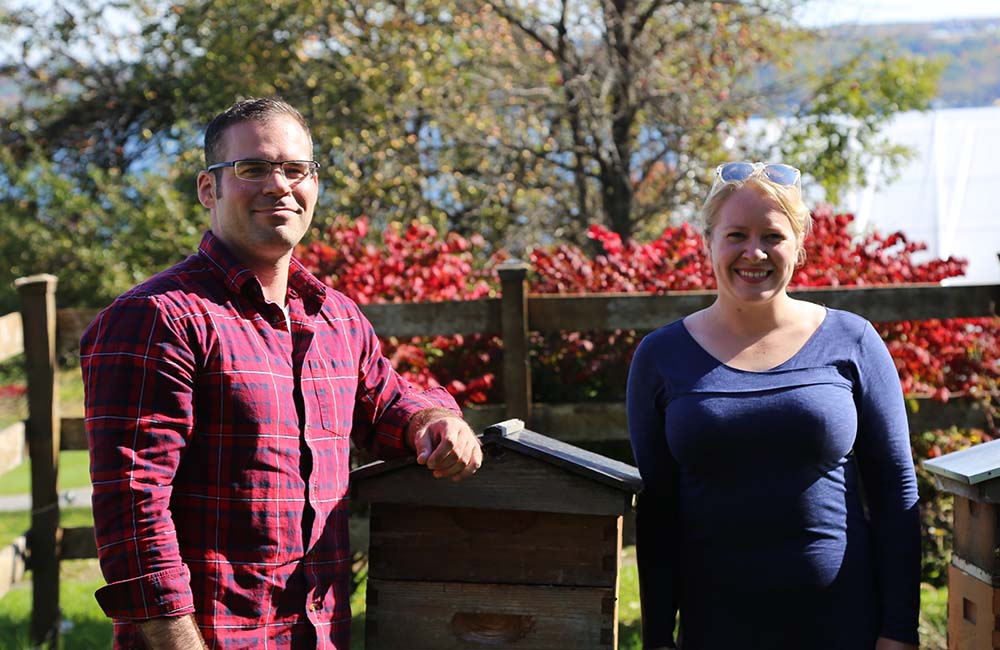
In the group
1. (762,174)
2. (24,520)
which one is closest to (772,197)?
(762,174)

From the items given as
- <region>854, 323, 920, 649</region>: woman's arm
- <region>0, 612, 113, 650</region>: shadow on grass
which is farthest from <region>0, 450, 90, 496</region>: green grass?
<region>854, 323, 920, 649</region>: woman's arm

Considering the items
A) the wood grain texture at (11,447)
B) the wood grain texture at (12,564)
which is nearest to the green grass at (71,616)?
the wood grain texture at (12,564)

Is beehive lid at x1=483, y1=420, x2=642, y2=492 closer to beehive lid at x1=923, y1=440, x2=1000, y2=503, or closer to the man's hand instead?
the man's hand

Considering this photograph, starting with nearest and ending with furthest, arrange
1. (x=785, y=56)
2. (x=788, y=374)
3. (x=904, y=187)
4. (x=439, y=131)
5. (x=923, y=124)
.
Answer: (x=788, y=374)
(x=439, y=131)
(x=785, y=56)
(x=904, y=187)
(x=923, y=124)

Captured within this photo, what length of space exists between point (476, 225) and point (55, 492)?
5.27 m

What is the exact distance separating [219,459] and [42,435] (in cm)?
301

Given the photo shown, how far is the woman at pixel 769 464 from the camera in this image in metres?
2.44

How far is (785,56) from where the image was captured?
32.3ft

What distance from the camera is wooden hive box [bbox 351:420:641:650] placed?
8.06 ft

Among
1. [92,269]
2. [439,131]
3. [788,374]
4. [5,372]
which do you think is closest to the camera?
[788,374]

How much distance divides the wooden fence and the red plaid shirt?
246cm

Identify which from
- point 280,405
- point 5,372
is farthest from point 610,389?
point 5,372

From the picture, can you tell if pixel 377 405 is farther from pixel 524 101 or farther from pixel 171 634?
pixel 524 101

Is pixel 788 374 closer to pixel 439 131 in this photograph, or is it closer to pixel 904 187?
pixel 439 131
